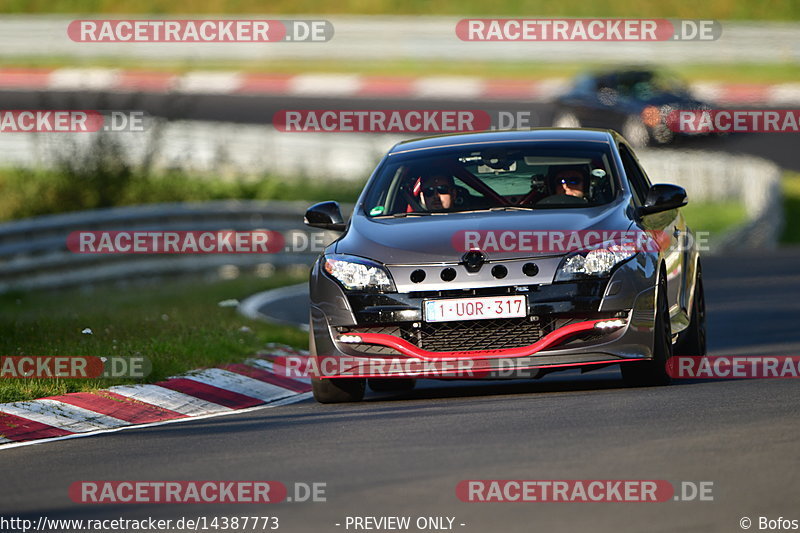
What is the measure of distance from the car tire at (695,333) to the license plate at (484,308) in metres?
2.01

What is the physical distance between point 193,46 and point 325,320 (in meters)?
38.1

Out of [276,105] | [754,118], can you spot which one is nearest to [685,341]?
[754,118]

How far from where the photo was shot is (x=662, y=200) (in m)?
10.6

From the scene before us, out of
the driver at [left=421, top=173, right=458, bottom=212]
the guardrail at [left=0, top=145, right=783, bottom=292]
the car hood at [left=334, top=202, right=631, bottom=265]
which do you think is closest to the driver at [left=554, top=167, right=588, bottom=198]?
the car hood at [left=334, top=202, right=631, bottom=265]

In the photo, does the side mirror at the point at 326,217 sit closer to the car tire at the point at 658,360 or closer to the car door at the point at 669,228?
the car door at the point at 669,228

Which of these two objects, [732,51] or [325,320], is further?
[732,51]

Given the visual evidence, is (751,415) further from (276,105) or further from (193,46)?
(193,46)

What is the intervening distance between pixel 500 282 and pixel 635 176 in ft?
6.95

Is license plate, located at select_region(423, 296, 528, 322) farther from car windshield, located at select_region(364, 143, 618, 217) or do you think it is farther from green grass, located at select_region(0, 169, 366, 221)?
green grass, located at select_region(0, 169, 366, 221)

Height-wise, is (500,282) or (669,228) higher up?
(669,228)

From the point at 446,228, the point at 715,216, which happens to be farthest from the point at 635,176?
the point at 715,216

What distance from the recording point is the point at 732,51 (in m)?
A: 43.0

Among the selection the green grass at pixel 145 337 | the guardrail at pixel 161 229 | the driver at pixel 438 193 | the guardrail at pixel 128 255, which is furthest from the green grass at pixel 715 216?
the driver at pixel 438 193

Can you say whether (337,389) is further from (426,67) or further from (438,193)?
(426,67)
